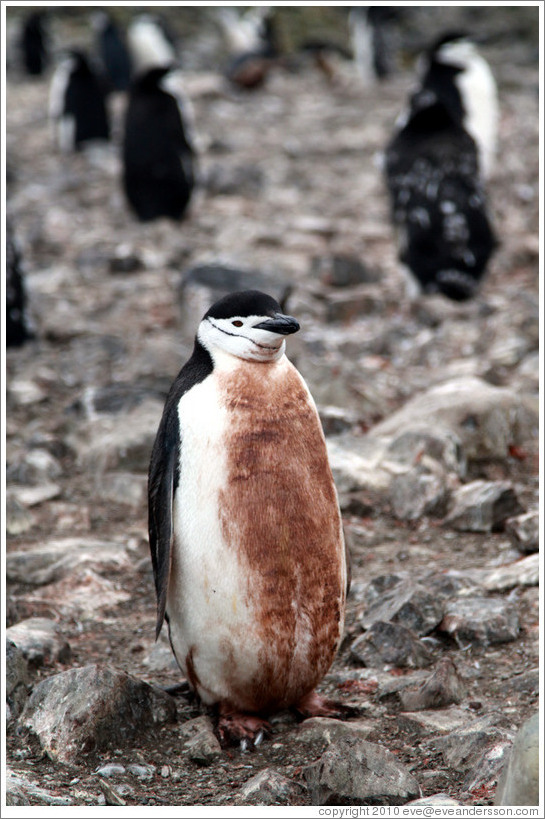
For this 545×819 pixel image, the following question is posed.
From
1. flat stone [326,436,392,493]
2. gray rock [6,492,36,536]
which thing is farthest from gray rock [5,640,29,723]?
flat stone [326,436,392,493]

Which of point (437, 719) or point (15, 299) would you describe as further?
point (15, 299)

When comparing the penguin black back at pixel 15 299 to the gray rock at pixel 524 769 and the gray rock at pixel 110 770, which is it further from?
the gray rock at pixel 524 769

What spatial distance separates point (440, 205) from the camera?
22.1ft

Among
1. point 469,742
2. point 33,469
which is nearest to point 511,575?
point 469,742

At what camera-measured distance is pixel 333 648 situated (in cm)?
284

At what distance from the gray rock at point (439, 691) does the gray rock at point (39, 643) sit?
101 cm

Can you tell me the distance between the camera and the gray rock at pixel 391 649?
3.03 meters

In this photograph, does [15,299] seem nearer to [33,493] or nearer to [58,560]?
[33,493]

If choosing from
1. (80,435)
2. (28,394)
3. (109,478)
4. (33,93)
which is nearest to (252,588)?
(109,478)

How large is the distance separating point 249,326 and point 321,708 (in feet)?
3.48

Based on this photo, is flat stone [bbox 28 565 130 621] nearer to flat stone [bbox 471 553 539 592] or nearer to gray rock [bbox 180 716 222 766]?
gray rock [bbox 180 716 222 766]

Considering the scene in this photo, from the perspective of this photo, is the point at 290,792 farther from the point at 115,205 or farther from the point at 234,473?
the point at 115,205

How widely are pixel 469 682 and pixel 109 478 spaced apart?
200cm

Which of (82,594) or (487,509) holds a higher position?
(487,509)
